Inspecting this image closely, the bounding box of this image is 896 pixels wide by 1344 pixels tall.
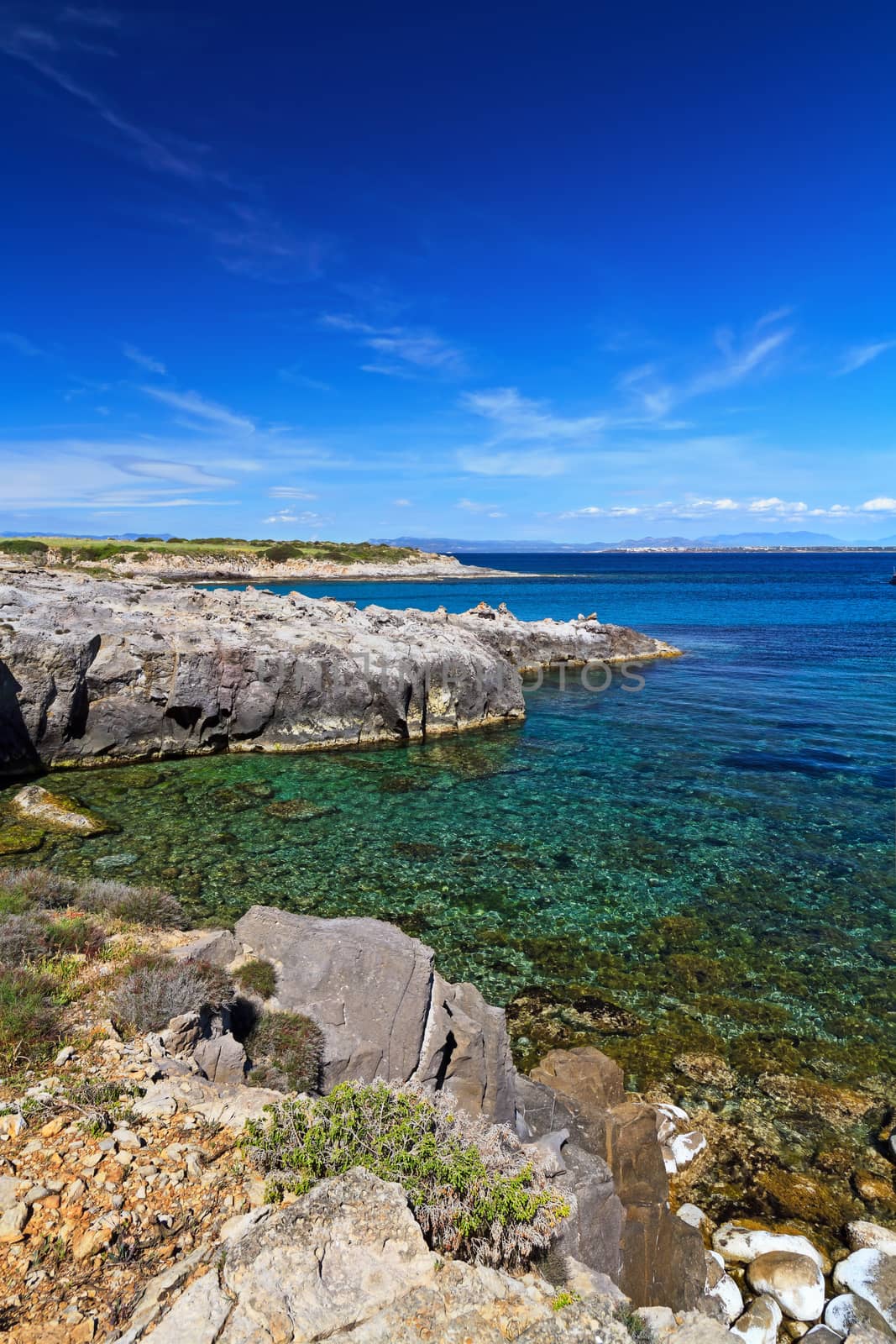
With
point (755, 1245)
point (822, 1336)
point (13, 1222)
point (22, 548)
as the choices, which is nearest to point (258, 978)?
point (13, 1222)

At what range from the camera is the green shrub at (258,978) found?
396 inches

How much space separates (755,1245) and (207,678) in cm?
2458

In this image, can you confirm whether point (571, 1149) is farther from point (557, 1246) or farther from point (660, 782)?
point (660, 782)

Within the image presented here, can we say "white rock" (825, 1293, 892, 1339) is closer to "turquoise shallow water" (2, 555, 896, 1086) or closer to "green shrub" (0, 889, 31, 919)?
"turquoise shallow water" (2, 555, 896, 1086)

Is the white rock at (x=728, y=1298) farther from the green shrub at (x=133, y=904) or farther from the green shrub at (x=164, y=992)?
the green shrub at (x=133, y=904)

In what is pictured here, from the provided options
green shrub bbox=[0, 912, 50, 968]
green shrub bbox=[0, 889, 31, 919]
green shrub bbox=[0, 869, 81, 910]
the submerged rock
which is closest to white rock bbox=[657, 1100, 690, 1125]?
green shrub bbox=[0, 912, 50, 968]

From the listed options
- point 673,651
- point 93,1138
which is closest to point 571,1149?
point 93,1138

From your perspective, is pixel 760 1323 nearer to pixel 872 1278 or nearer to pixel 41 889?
pixel 872 1278

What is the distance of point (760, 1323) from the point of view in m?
7.39

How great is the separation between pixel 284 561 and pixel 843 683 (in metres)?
125

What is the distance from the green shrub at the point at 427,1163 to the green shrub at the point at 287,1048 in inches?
80.2

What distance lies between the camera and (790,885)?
56.3ft

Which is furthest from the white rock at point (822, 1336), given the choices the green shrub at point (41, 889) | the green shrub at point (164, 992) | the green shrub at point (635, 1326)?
the green shrub at point (41, 889)

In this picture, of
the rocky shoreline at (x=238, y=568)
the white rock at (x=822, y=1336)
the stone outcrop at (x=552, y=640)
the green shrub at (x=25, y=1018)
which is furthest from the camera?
the rocky shoreline at (x=238, y=568)
